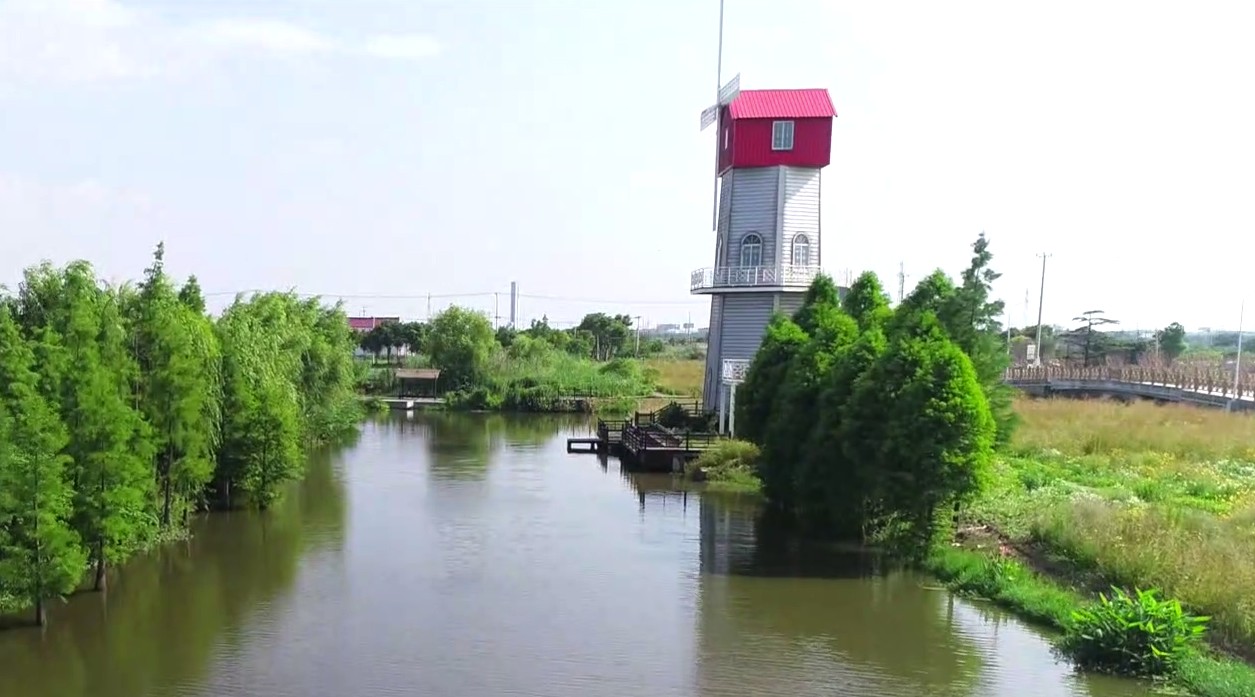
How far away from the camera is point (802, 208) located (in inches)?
1248

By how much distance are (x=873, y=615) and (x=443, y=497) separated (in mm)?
12524

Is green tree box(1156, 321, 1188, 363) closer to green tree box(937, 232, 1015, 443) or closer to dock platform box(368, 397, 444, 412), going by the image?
dock platform box(368, 397, 444, 412)

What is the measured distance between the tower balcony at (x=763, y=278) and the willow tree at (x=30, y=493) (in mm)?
21890

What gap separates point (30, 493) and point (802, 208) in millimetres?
24509

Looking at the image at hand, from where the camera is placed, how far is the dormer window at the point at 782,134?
103 feet

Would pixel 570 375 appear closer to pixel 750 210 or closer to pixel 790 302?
pixel 750 210

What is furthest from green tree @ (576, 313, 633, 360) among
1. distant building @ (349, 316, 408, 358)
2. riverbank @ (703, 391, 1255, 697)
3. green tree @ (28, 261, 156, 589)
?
green tree @ (28, 261, 156, 589)

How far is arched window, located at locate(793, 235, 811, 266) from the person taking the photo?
103ft

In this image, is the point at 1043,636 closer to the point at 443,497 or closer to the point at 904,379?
the point at 904,379

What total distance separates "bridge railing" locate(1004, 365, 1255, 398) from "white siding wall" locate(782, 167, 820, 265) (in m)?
18.0

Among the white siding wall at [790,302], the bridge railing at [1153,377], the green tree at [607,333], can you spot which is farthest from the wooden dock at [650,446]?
the green tree at [607,333]

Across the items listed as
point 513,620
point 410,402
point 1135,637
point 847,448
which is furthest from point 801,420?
point 410,402

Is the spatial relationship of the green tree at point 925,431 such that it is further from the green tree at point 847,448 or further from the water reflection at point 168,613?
the water reflection at point 168,613

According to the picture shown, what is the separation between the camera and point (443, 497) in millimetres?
24031
